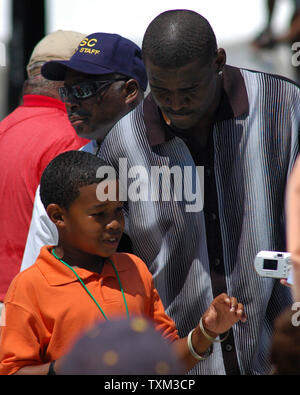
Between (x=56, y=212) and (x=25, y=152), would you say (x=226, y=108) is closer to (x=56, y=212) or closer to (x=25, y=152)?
(x=56, y=212)

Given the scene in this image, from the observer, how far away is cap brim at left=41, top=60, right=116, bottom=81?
3672mm

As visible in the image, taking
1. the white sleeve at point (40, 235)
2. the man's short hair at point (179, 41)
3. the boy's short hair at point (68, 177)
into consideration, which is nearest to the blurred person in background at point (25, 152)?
the white sleeve at point (40, 235)

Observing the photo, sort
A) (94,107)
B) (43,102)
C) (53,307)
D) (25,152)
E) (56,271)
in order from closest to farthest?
(53,307) < (56,271) < (94,107) < (25,152) < (43,102)

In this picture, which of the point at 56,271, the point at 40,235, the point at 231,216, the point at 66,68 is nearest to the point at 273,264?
the point at 231,216

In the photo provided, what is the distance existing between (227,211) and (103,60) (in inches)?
35.7

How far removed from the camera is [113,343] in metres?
1.92

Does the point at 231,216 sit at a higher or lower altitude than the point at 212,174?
lower

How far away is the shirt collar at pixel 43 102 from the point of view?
426cm

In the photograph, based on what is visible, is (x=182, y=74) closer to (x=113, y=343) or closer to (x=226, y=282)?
(x=226, y=282)

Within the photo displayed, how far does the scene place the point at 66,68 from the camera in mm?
3795

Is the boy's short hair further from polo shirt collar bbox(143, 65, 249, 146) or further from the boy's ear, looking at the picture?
polo shirt collar bbox(143, 65, 249, 146)

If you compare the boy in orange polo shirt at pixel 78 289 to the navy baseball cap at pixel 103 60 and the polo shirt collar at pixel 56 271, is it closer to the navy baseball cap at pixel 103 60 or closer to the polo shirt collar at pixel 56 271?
the polo shirt collar at pixel 56 271

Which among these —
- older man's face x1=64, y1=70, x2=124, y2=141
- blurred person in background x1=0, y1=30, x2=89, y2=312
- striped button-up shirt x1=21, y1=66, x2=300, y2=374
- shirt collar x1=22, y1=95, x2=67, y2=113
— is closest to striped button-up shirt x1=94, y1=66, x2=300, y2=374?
striped button-up shirt x1=21, y1=66, x2=300, y2=374

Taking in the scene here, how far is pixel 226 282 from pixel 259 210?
0.91ft
